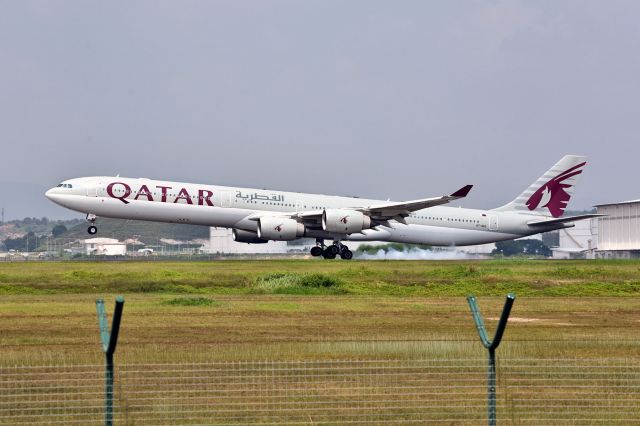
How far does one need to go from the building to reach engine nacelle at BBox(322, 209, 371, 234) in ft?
176

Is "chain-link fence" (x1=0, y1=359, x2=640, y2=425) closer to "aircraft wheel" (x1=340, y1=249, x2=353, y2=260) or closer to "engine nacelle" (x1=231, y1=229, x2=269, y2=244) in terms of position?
"engine nacelle" (x1=231, y1=229, x2=269, y2=244)

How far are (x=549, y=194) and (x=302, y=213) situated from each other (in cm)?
1919

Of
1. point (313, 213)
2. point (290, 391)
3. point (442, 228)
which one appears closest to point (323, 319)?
point (290, 391)

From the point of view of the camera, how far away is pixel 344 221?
188ft

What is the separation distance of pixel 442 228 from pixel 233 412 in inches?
1959

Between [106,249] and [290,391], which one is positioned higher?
[106,249]

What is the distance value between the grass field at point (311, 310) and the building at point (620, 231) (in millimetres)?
53371

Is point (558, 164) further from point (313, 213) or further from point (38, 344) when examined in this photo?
point (38, 344)

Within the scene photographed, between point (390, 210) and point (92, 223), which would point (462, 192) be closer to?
point (390, 210)

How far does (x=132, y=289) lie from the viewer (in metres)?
39.6

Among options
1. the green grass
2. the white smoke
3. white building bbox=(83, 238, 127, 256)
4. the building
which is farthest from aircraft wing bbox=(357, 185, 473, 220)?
white building bbox=(83, 238, 127, 256)

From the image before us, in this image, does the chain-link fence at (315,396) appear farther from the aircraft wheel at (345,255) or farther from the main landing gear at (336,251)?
the aircraft wheel at (345,255)

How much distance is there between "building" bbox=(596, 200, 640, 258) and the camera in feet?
343

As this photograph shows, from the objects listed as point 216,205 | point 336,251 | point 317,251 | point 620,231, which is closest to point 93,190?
point 216,205
